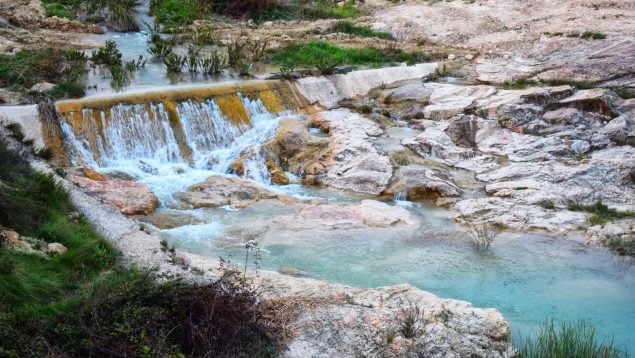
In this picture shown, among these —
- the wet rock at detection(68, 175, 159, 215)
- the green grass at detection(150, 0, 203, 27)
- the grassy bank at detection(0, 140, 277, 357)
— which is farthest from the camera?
the green grass at detection(150, 0, 203, 27)

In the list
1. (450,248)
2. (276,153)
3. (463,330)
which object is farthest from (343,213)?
(463,330)

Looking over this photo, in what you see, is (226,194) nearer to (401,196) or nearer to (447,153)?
(401,196)

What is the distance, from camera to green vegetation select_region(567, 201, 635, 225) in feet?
29.2

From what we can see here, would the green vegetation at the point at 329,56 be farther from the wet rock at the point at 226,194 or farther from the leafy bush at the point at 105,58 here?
the wet rock at the point at 226,194

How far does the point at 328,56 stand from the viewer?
1666 centimetres

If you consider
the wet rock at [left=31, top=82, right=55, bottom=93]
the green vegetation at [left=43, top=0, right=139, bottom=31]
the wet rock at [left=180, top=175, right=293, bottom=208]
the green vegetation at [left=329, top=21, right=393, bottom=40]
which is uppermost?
the green vegetation at [left=43, top=0, right=139, bottom=31]

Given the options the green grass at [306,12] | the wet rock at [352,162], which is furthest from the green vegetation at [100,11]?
the wet rock at [352,162]

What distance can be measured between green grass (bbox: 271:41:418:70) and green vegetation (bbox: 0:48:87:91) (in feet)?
17.0

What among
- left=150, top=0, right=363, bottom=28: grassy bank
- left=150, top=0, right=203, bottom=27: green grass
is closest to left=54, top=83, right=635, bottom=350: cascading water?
left=150, top=0, right=203, bottom=27: green grass

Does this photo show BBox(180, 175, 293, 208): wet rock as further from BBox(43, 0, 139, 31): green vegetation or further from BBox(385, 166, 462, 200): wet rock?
BBox(43, 0, 139, 31): green vegetation

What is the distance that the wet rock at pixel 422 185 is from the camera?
1034 cm

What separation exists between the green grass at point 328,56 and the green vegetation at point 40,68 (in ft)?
17.0

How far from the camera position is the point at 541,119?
13062mm

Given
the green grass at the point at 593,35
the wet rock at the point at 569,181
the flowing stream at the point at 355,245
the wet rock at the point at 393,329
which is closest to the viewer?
the wet rock at the point at 393,329
